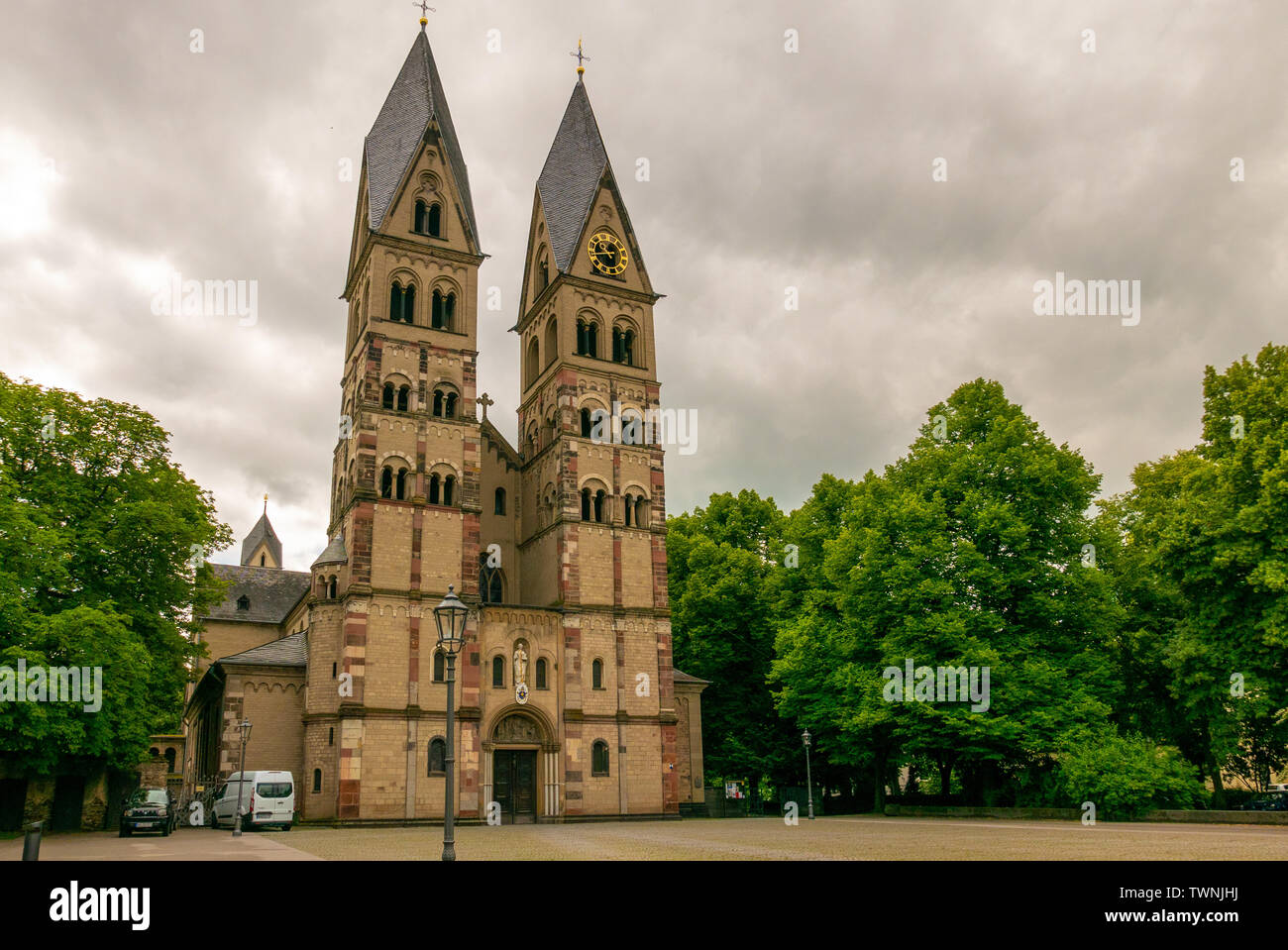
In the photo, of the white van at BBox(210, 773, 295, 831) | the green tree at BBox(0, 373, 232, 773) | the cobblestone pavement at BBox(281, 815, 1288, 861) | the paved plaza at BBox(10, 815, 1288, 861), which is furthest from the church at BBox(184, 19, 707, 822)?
the cobblestone pavement at BBox(281, 815, 1288, 861)

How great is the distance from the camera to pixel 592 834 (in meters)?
31.0

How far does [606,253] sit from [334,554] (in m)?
21.2

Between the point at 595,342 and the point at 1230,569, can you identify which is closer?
the point at 1230,569

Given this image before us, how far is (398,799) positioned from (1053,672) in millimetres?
25051

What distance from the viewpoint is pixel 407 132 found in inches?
1975

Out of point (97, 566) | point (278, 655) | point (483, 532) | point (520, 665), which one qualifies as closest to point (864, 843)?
point (520, 665)

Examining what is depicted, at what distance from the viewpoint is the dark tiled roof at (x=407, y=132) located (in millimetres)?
48156

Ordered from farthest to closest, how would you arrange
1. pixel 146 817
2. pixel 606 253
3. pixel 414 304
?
pixel 606 253
pixel 414 304
pixel 146 817

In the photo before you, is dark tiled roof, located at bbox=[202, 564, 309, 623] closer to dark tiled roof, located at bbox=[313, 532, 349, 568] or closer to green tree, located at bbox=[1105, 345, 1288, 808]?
dark tiled roof, located at bbox=[313, 532, 349, 568]

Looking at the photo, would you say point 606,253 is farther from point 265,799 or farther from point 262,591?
point 262,591

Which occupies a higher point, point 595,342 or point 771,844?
point 595,342

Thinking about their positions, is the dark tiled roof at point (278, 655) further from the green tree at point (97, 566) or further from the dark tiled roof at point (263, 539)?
the dark tiled roof at point (263, 539)

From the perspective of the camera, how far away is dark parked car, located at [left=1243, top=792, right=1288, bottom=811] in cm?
4050
